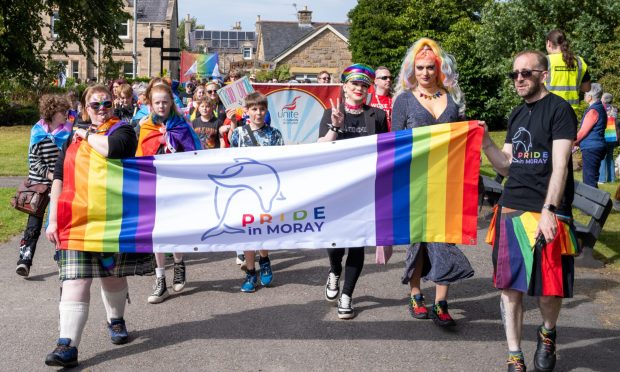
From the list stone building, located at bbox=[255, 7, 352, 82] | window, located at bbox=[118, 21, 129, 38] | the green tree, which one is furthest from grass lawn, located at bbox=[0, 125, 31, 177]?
stone building, located at bbox=[255, 7, 352, 82]

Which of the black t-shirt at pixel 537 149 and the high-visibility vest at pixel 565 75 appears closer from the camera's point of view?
the black t-shirt at pixel 537 149

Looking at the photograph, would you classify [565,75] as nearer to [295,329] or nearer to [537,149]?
[537,149]

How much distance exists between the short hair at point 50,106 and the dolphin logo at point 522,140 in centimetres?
455

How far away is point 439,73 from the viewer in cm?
596

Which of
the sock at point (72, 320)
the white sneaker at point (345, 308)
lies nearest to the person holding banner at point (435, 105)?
the white sneaker at point (345, 308)

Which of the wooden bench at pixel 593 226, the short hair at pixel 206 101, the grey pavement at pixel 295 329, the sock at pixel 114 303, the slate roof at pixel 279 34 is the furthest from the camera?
the slate roof at pixel 279 34

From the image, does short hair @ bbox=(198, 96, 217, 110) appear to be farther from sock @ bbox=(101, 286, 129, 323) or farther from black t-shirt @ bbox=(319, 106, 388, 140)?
sock @ bbox=(101, 286, 129, 323)

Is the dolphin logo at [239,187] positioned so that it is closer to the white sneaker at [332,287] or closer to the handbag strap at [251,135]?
the white sneaker at [332,287]

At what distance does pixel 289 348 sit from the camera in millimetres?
5523

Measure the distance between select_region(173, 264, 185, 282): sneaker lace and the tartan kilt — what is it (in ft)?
5.49

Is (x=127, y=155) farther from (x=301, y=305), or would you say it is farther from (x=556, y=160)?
(x=556, y=160)

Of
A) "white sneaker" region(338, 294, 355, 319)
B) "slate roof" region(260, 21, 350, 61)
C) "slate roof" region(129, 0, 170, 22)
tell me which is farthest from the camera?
"slate roof" region(260, 21, 350, 61)

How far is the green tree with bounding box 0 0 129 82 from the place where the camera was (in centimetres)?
2920

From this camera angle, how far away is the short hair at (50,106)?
7.51 m
